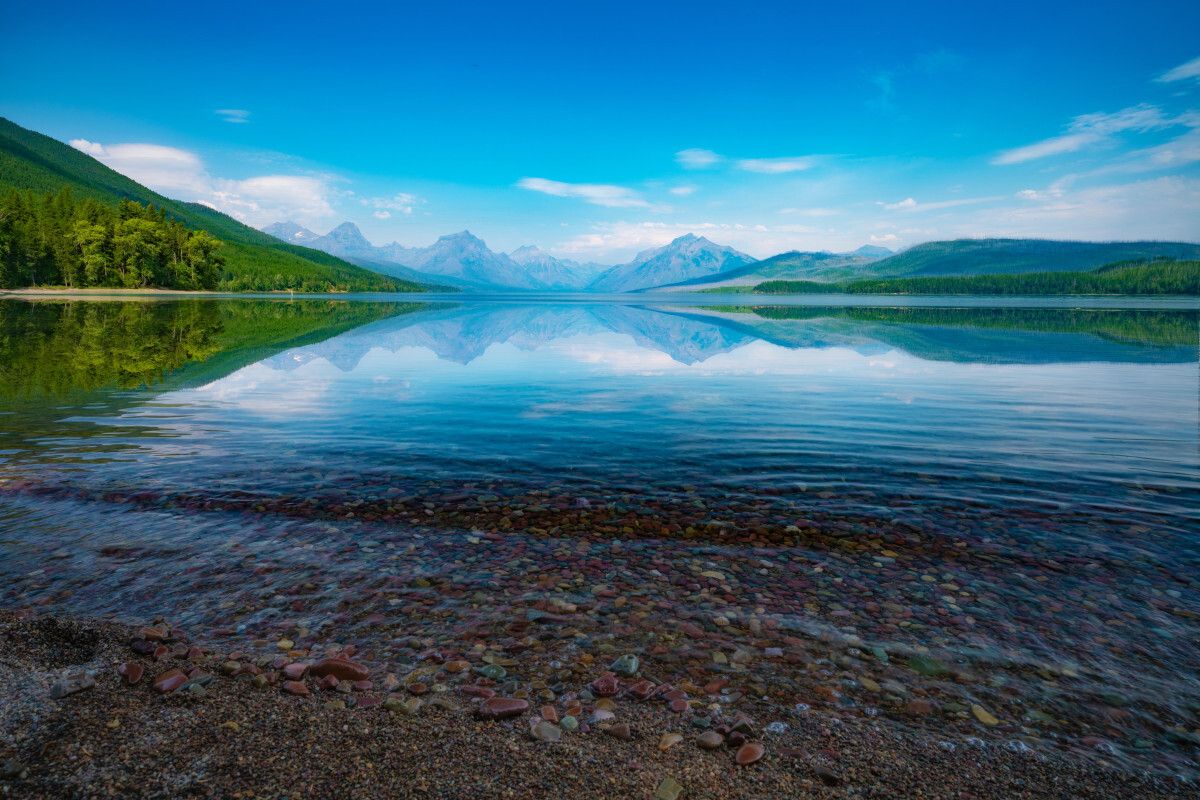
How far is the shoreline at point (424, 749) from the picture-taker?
5969 mm

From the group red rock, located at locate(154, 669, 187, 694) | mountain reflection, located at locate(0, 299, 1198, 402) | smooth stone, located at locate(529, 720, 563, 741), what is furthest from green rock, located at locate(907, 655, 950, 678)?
mountain reflection, located at locate(0, 299, 1198, 402)

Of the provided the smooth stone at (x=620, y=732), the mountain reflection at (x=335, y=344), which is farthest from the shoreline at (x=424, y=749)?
the mountain reflection at (x=335, y=344)

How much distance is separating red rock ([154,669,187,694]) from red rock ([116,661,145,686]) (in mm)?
251

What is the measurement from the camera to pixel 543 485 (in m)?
17.2

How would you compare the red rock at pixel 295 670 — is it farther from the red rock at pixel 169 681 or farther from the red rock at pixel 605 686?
the red rock at pixel 605 686

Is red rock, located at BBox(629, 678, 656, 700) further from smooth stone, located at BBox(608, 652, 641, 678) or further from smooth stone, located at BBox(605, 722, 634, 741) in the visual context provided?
smooth stone, located at BBox(605, 722, 634, 741)

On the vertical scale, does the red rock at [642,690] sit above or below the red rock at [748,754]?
below

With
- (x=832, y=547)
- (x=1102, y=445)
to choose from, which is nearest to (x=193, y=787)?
(x=832, y=547)

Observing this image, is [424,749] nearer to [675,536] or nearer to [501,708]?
[501,708]

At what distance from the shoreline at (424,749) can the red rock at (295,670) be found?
134 mm

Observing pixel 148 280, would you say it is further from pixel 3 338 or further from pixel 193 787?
pixel 193 787

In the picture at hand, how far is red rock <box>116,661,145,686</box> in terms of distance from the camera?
24.9ft

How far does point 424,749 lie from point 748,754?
3516 millimetres

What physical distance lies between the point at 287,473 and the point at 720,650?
46.2 ft
